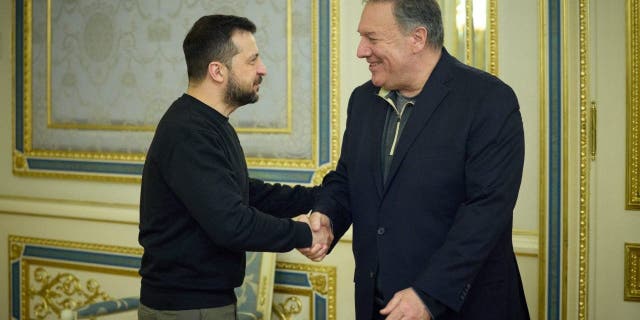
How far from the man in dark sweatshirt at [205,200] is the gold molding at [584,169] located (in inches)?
55.0

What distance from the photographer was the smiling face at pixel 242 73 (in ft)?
8.94

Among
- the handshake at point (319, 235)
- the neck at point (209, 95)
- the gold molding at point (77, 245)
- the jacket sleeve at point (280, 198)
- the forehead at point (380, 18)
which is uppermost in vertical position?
the forehead at point (380, 18)

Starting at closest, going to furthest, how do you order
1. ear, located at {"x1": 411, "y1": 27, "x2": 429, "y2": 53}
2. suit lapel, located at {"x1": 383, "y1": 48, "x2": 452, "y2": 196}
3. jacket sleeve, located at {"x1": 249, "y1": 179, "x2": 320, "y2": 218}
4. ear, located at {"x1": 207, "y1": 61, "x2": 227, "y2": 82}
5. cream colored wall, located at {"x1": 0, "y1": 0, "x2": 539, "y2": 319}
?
suit lapel, located at {"x1": 383, "y1": 48, "x2": 452, "y2": 196} < ear, located at {"x1": 411, "y1": 27, "x2": 429, "y2": 53} < ear, located at {"x1": 207, "y1": 61, "x2": 227, "y2": 82} < jacket sleeve, located at {"x1": 249, "y1": 179, "x2": 320, "y2": 218} < cream colored wall, located at {"x1": 0, "y1": 0, "x2": 539, "y2": 319}

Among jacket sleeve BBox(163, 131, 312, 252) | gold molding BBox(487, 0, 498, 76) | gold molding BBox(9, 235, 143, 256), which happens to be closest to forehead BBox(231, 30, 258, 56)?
jacket sleeve BBox(163, 131, 312, 252)

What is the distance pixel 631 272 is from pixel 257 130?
6.36 ft

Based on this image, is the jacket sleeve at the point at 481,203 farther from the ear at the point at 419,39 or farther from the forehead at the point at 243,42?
the forehead at the point at 243,42

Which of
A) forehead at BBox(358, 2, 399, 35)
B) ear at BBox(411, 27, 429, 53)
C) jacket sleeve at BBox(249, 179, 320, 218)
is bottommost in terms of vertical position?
jacket sleeve at BBox(249, 179, 320, 218)

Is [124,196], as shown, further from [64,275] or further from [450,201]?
[450,201]

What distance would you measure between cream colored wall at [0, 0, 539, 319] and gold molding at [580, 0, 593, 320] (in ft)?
0.63

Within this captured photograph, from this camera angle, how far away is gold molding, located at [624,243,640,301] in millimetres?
3619

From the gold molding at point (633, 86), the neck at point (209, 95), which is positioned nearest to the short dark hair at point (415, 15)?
the neck at point (209, 95)

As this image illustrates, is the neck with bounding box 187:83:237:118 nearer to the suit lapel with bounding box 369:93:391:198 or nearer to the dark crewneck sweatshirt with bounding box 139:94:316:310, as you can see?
the dark crewneck sweatshirt with bounding box 139:94:316:310

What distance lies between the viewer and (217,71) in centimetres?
271

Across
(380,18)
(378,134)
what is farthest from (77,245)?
(380,18)
